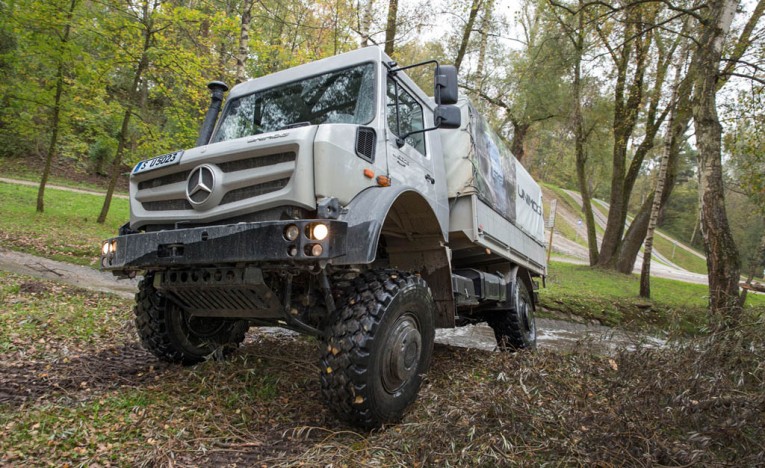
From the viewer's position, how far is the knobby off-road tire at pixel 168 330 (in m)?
3.97

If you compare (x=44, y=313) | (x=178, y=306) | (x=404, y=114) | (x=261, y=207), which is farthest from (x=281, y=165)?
(x=44, y=313)

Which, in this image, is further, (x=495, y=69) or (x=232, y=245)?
(x=495, y=69)

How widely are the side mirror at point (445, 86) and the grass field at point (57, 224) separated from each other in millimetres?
9095

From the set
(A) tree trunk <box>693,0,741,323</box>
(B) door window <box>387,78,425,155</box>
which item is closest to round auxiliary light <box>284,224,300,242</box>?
(B) door window <box>387,78,425,155</box>

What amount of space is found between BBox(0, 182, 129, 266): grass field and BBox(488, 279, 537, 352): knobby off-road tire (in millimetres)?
8496

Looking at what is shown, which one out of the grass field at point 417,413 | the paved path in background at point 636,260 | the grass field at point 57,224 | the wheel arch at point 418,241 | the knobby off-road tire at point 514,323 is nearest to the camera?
the grass field at point 417,413

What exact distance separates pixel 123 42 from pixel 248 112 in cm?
1142

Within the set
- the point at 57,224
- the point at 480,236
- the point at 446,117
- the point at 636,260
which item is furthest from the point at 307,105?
the point at 636,260

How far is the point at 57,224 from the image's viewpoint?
13953 mm

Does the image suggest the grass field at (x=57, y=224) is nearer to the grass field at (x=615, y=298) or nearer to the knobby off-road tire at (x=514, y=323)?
the knobby off-road tire at (x=514, y=323)

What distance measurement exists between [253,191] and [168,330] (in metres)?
1.67

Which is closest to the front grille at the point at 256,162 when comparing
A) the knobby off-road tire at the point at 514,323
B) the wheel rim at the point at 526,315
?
the knobby off-road tire at the point at 514,323

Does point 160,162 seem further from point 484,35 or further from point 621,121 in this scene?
point 621,121

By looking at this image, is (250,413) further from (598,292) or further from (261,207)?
(598,292)
